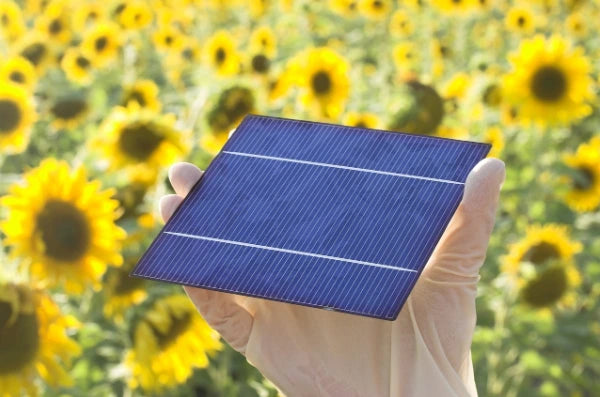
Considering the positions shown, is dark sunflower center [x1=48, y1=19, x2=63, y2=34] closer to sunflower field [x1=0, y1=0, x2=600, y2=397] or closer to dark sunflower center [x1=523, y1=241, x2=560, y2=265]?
sunflower field [x1=0, y1=0, x2=600, y2=397]

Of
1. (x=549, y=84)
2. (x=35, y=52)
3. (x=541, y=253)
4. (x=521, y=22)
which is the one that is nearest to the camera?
(x=541, y=253)

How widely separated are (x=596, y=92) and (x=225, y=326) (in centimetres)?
448

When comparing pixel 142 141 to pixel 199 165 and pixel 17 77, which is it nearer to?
pixel 199 165

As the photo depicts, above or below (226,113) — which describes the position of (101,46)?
below

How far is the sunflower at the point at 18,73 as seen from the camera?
6.49 metres

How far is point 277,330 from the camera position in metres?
2.33

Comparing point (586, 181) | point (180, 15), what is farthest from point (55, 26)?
point (586, 181)

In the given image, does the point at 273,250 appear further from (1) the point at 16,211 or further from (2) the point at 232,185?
(1) the point at 16,211

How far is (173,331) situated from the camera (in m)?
3.79

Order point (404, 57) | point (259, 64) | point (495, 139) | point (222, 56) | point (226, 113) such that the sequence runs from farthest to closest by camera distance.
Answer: point (404, 57), point (222, 56), point (259, 64), point (495, 139), point (226, 113)

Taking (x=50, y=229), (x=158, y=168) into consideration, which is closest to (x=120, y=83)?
(x=158, y=168)

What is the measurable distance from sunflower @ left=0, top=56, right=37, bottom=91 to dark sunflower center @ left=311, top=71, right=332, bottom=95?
1783 mm

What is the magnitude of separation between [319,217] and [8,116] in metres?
3.73

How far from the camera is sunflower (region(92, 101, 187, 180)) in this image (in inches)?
188
